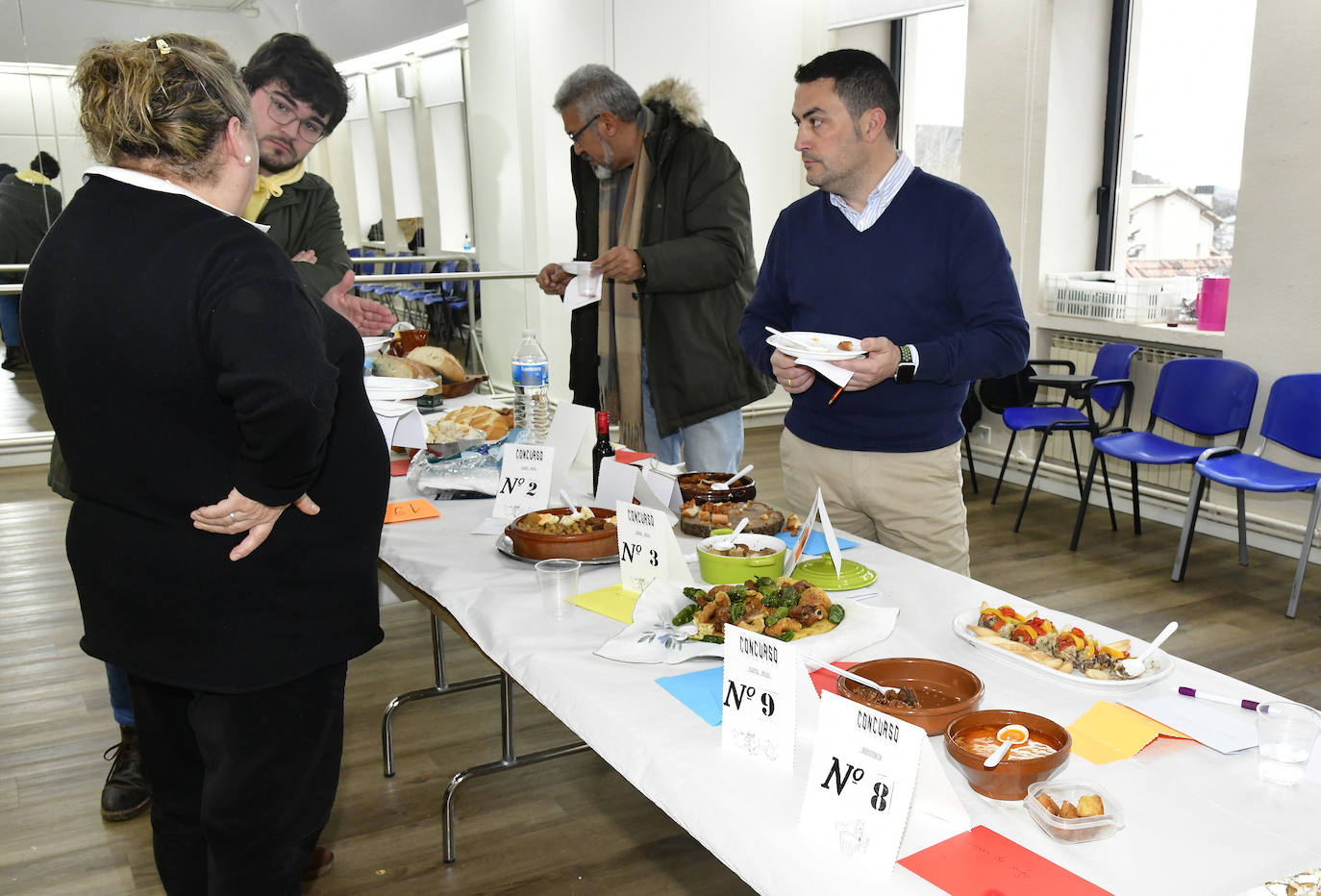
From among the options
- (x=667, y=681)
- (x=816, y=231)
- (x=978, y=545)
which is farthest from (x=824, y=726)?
(x=978, y=545)

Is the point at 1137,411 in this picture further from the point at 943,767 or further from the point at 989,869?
the point at 989,869

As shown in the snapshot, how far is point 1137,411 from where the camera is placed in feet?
16.8

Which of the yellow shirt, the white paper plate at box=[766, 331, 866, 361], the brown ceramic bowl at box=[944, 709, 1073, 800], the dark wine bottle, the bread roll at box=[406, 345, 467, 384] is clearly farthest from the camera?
the bread roll at box=[406, 345, 467, 384]

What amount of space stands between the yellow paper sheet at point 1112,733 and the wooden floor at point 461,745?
1.11 metres

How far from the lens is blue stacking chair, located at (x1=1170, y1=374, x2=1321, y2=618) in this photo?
3693 mm

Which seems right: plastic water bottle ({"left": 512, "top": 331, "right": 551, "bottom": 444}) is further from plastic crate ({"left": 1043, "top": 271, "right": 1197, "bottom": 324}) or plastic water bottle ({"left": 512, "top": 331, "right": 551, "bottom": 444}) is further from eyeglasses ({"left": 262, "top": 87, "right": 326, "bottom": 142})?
plastic crate ({"left": 1043, "top": 271, "right": 1197, "bottom": 324})

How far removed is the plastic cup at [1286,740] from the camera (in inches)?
43.9

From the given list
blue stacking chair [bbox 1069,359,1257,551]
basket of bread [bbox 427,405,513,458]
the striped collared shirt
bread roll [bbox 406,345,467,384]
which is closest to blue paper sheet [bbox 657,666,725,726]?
the striped collared shirt

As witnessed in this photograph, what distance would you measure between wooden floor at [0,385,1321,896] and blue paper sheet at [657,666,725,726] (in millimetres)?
918

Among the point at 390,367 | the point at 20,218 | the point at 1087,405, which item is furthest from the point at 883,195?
the point at 20,218

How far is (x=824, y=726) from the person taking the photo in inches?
40.9

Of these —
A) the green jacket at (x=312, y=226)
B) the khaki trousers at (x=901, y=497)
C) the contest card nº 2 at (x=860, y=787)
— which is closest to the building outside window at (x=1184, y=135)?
the khaki trousers at (x=901, y=497)

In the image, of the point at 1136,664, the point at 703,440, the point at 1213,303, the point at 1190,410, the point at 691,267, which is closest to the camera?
the point at 1136,664

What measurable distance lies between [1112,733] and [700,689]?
505 millimetres
